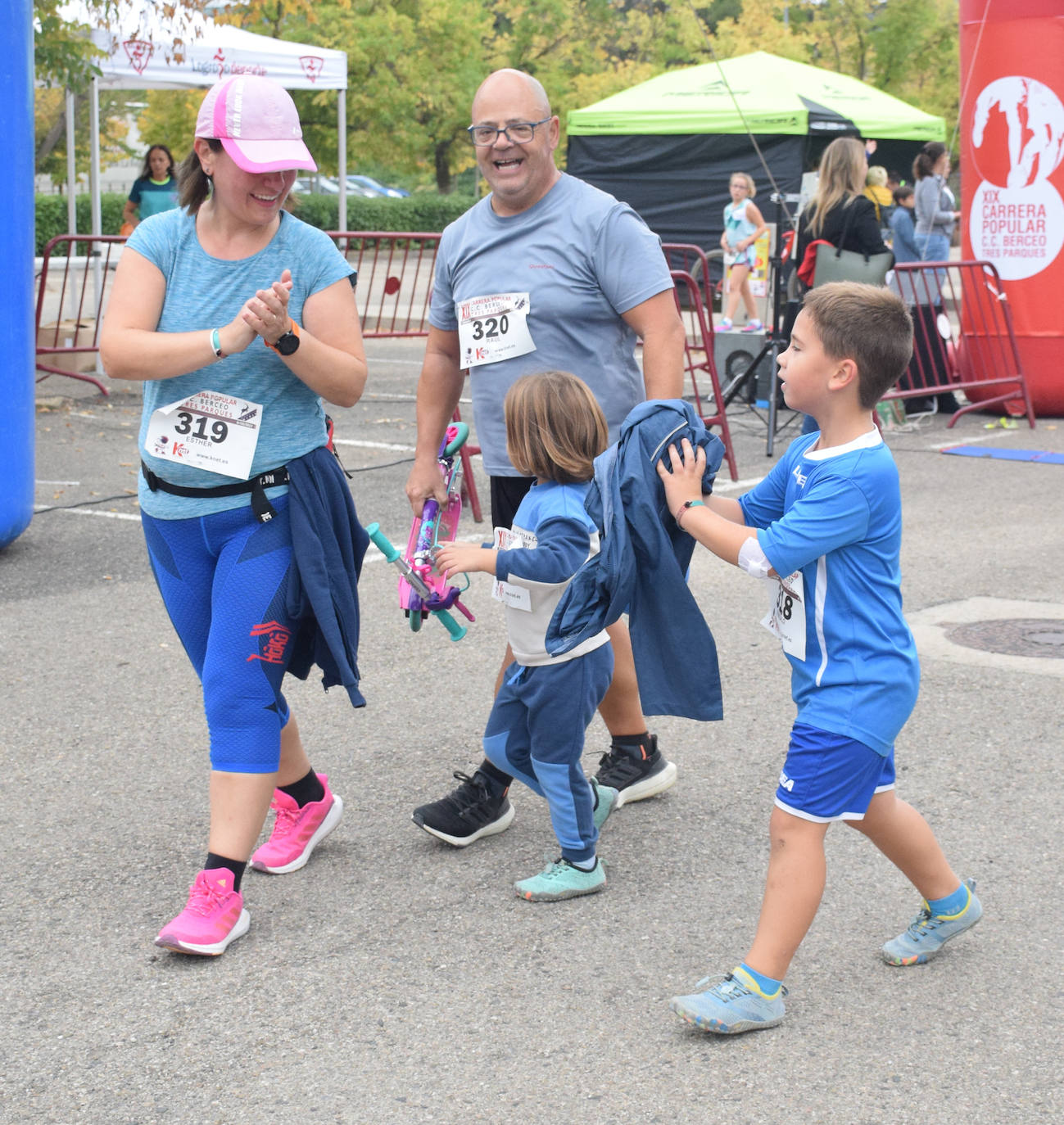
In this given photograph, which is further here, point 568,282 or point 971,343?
point 971,343

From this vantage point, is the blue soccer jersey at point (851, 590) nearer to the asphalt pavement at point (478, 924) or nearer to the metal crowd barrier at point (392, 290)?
the asphalt pavement at point (478, 924)

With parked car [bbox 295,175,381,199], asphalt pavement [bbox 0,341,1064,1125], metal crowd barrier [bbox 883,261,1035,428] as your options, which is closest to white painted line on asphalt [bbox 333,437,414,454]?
metal crowd barrier [bbox 883,261,1035,428]

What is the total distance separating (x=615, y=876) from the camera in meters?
3.69

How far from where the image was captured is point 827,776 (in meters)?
2.83

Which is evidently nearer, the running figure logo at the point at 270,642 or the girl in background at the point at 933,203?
the running figure logo at the point at 270,642

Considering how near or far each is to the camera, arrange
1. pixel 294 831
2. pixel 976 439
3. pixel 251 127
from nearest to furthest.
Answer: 1. pixel 251 127
2. pixel 294 831
3. pixel 976 439

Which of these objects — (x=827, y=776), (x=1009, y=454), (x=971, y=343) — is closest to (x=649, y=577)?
(x=827, y=776)

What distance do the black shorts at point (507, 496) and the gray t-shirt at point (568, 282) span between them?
1.5 inches

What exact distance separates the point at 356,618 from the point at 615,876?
92 cm

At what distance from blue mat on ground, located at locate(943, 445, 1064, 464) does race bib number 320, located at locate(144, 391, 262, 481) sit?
7522mm

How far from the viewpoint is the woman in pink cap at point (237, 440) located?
3.23 m

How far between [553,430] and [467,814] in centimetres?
108

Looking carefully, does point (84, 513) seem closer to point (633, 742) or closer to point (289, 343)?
point (633, 742)

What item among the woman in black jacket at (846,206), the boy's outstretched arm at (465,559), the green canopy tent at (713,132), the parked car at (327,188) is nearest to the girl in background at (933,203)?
the woman in black jacket at (846,206)
